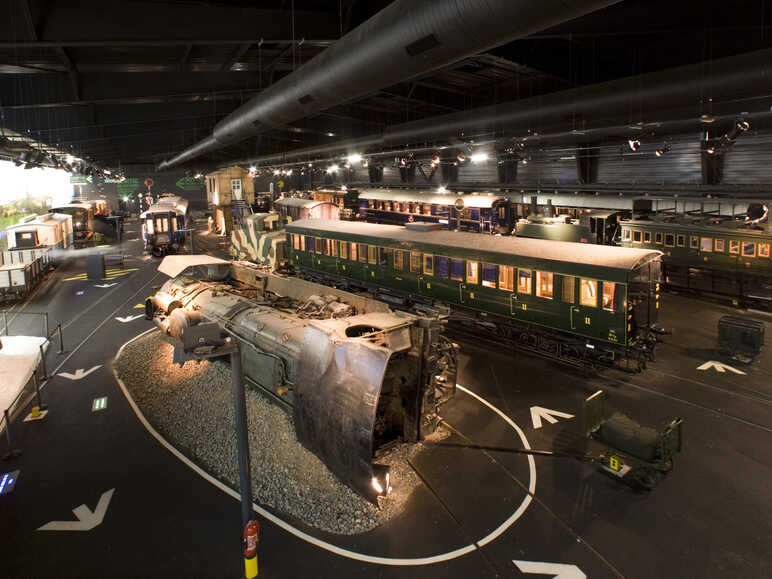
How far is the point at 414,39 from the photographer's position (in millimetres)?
7691

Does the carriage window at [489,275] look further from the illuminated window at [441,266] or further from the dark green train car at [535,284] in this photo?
the illuminated window at [441,266]

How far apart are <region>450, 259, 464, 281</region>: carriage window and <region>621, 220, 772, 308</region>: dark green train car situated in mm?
13349

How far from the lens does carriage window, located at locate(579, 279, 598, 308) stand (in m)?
14.3

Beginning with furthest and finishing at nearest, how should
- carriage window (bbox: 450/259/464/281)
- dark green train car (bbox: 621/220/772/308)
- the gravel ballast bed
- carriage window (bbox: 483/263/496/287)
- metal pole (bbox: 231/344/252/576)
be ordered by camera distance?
dark green train car (bbox: 621/220/772/308) < carriage window (bbox: 450/259/464/281) < carriage window (bbox: 483/263/496/287) < the gravel ballast bed < metal pole (bbox: 231/344/252/576)

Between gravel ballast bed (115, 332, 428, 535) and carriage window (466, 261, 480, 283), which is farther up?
carriage window (466, 261, 480, 283)

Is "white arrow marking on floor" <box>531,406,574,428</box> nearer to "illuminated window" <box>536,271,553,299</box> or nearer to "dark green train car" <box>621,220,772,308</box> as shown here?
"illuminated window" <box>536,271,553,299</box>

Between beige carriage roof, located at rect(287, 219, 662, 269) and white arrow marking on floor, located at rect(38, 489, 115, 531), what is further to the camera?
beige carriage roof, located at rect(287, 219, 662, 269)

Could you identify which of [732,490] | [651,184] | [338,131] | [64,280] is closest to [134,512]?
[732,490]

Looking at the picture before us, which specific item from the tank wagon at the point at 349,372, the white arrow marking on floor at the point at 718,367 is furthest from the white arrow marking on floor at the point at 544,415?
the white arrow marking on floor at the point at 718,367

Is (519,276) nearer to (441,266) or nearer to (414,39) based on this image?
(441,266)

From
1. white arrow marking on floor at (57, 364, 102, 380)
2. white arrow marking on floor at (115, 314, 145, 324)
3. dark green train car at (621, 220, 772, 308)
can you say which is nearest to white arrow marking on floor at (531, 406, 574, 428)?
white arrow marking on floor at (57, 364, 102, 380)

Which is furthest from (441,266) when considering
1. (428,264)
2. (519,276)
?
(519,276)

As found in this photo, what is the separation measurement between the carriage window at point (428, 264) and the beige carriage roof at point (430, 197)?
1550cm

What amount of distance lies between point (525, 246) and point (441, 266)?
3.47 m
